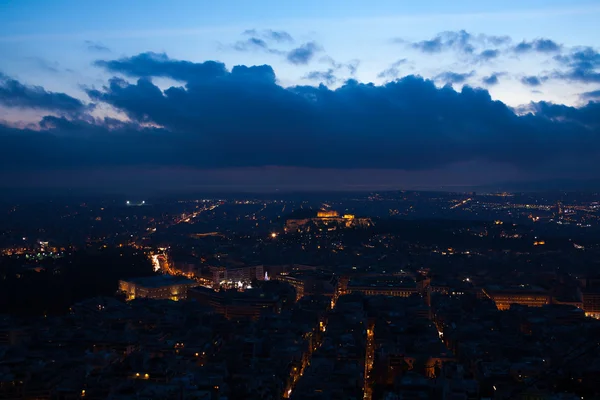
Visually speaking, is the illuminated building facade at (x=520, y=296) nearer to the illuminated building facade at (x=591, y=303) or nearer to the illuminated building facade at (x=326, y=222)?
the illuminated building facade at (x=591, y=303)

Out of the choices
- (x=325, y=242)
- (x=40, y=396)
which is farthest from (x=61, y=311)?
(x=325, y=242)

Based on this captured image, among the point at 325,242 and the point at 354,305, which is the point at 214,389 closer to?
the point at 354,305

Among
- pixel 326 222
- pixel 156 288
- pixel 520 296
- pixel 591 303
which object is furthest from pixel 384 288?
pixel 326 222

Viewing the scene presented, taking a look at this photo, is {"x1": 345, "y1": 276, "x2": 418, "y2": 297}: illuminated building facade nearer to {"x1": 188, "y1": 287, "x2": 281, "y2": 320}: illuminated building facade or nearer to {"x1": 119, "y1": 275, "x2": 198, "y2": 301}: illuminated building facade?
{"x1": 188, "y1": 287, "x2": 281, "y2": 320}: illuminated building facade

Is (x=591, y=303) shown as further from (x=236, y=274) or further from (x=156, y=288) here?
(x=156, y=288)

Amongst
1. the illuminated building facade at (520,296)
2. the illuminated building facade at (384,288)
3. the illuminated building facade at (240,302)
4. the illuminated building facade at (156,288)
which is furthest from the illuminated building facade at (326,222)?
the illuminated building facade at (520,296)
